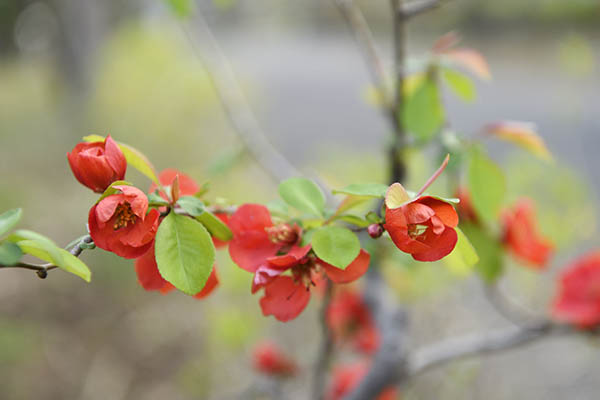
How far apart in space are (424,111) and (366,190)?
0.21 meters

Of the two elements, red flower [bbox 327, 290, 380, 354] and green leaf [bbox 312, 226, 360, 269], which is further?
red flower [bbox 327, 290, 380, 354]

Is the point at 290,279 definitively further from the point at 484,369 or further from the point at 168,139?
the point at 168,139

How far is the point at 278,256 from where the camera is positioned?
0.26 metres

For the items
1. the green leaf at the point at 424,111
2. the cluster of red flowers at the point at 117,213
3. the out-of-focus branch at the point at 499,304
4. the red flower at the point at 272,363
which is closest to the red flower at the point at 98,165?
the cluster of red flowers at the point at 117,213

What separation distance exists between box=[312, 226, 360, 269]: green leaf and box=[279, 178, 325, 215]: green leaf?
0.03 meters

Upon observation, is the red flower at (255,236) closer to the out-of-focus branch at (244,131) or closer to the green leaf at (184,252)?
the green leaf at (184,252)

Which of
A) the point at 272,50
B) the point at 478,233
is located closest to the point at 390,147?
the point at 478,233

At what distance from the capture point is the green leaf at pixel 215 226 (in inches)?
10.1

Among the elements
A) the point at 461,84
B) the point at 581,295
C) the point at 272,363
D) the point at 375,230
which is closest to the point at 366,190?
the point at 375,230

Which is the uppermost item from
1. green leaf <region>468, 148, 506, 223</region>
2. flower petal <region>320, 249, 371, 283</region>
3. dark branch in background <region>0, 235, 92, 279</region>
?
dark branch in background <region>0, 235, 92, 279</region>

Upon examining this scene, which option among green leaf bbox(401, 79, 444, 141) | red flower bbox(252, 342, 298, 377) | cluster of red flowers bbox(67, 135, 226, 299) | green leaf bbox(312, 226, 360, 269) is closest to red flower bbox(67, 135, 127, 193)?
cluster of red flowers bbox(67, 135, 226, 299)

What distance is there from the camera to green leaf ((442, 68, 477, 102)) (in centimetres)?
43

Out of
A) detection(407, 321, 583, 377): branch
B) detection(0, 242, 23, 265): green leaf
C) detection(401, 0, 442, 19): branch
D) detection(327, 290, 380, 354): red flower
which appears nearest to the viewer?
detection(0, 242, 23, 265): green leaf

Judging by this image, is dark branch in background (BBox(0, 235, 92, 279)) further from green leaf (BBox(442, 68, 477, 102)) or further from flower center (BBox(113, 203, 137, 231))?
green leaf (BBox(442, 68, 477, 102))
